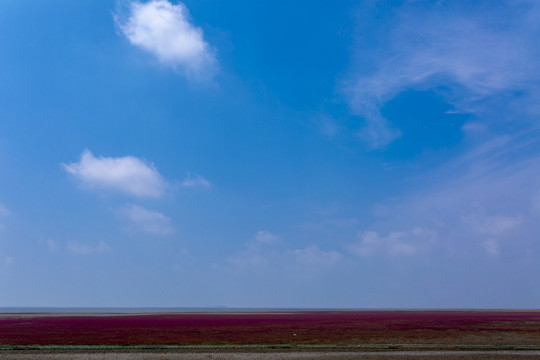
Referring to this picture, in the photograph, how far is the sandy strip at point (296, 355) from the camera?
2844cm

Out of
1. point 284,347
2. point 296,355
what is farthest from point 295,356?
point 284,347

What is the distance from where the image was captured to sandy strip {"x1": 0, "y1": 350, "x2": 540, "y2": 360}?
93.3ft

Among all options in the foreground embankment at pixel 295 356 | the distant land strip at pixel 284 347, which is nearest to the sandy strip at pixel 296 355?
the foreground embankment at pixel 295 356

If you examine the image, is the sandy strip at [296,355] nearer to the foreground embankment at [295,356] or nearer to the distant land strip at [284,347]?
the foreground embankment at [295,356]

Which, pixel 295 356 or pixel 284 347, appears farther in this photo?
pixel 284 347

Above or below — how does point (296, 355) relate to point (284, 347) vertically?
below

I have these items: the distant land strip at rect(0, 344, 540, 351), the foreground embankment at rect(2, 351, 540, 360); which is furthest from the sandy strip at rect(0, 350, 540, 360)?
the distant land strip at rect(0, 344, 540, 351)

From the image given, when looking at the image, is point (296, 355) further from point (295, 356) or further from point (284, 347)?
point (284, 347)

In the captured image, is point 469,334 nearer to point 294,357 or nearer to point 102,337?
point 294,357

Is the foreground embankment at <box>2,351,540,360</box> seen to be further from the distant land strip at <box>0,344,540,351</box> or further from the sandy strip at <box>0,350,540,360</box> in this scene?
the distant land strip at <box>0,344,540,351</box>

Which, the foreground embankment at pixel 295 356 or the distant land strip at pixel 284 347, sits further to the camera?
the distant land strip at pixel 284 347

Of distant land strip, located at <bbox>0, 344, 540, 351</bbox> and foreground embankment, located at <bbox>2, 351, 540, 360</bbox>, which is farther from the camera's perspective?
distant land strip, located at <bbox>0, 344, 540, 351</bbox>

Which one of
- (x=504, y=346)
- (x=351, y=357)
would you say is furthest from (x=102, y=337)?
(x=504, y=346)

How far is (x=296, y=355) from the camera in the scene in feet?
98.2
